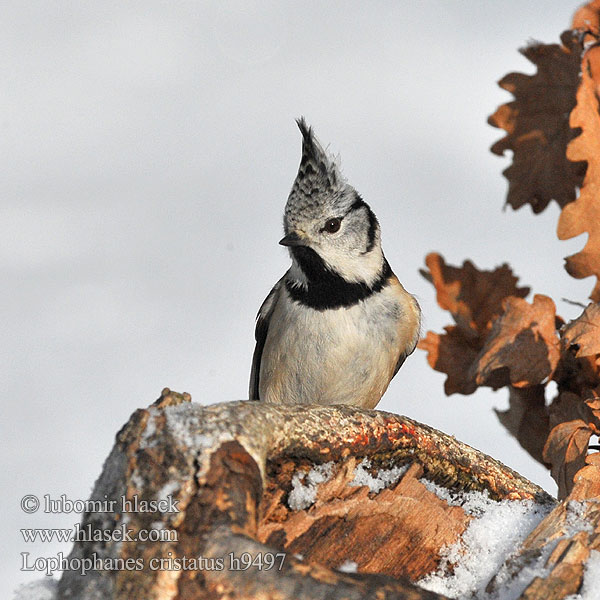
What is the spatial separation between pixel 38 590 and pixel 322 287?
1.93 m

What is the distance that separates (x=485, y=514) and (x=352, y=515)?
0.38 m

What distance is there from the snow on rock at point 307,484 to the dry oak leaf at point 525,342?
121 cm

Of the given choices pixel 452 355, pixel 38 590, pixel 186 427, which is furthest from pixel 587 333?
pixel 38 590

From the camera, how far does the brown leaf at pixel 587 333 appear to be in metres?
2.53

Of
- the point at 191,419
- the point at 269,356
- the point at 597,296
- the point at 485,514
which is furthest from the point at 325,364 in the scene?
the point at 191,419

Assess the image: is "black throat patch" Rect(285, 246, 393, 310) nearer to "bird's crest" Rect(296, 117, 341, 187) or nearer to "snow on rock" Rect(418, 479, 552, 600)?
"bird's crest" Rect(296, 117, 341, 187)

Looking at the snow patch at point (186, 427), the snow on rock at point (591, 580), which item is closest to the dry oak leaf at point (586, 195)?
the snow on rock at point (591, 580)

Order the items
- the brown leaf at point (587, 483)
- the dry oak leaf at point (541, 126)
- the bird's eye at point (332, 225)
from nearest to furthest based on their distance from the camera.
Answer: the brown leaf at point (587, 483) → the dry oak leaf at point (541, 126) → the bird's eye at point (332, 225)

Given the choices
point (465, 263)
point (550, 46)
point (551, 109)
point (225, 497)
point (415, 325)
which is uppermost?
point (550, 46)

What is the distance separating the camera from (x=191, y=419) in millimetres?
1543

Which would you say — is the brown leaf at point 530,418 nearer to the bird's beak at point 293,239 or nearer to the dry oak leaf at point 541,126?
the dry oak leaf at point 541,126

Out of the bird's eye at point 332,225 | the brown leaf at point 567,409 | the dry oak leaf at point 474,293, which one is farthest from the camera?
the dry oak leaf at point 474,293

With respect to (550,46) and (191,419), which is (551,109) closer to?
(550,46)

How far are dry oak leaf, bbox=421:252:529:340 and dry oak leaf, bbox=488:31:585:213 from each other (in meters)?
0.31
